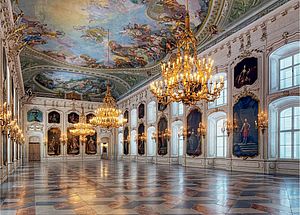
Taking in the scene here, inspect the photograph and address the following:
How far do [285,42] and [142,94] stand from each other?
17.0 metres

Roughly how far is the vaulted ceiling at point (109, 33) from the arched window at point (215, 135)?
4535 mm

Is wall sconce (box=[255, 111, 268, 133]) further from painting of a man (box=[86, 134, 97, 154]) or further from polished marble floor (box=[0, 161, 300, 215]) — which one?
painting of a man (box=[86, 134, 97, 154])

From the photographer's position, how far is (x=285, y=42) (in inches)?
529

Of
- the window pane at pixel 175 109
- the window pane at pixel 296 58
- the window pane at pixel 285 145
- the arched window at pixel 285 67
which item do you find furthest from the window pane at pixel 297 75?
the window pane at pixel 175 109

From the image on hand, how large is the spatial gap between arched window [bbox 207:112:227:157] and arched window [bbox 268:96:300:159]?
4.22 m

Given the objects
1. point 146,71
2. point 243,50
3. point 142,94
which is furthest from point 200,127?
point 142,94

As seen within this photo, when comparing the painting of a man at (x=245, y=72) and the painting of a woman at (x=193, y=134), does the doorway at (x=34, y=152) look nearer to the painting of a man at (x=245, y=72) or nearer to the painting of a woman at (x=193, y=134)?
the painting of a woman at (x=193, y=134)

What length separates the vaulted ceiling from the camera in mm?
15836

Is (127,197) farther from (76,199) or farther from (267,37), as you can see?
(267,37)

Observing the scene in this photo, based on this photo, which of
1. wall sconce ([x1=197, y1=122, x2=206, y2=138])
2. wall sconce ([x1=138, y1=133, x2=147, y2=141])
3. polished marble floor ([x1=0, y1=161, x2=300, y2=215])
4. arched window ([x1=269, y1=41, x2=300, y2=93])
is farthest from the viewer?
wall sconce ([x1=138, y1=133, x2=147, y2=141])

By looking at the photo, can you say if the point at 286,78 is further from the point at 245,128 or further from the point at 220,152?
the point at 220,152

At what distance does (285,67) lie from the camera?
561 inches

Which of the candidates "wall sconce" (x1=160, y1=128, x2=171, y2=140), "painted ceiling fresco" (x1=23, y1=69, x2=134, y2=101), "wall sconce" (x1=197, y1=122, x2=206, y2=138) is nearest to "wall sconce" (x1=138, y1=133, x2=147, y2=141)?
"wall sconce" (x1=160, y1=128, x2=171, y2=140)

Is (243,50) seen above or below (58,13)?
below
